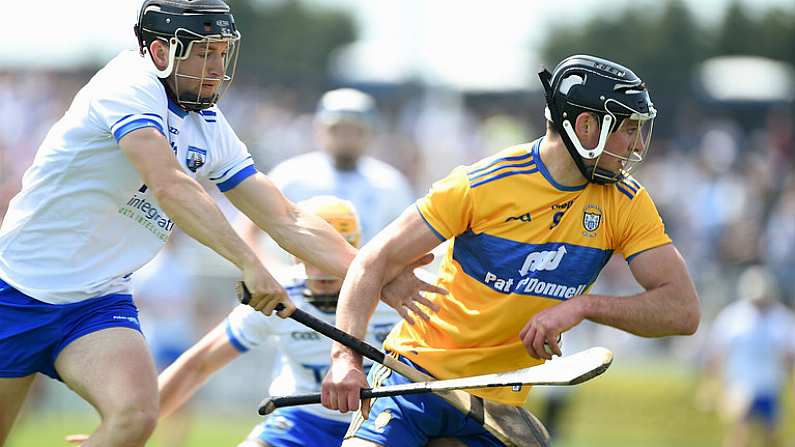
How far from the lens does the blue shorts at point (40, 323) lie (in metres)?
5.07

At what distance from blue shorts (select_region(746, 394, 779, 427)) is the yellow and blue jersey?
7.90 m

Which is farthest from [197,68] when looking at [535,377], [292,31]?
[292,31]

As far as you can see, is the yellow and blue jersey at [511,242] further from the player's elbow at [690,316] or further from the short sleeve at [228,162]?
the short sleeve at [228,162]

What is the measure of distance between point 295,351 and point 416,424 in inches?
47.5

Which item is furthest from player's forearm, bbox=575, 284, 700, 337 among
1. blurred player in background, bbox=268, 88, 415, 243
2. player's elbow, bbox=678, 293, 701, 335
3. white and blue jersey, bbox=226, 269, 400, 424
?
blurred player in background, bbox=268, 88, 415, 243

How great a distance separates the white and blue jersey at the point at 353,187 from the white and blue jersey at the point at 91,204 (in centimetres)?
399

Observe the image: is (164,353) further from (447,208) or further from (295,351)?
(447,208)

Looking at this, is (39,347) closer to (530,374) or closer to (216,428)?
(530,374)

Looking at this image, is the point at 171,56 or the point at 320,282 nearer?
the point at 171,56

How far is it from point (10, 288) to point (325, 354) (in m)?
1.47

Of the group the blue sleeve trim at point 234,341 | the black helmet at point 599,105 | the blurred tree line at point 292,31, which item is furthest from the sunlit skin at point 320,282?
the blurred tree line at point 292,31

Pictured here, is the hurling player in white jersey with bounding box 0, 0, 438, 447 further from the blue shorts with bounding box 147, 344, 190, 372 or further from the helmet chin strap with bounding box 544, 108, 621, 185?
the blue shorts with bounding box 147, 344, 190, 372

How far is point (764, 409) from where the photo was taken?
12.3 meters

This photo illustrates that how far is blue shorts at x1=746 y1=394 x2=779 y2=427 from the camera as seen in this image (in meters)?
12.3
